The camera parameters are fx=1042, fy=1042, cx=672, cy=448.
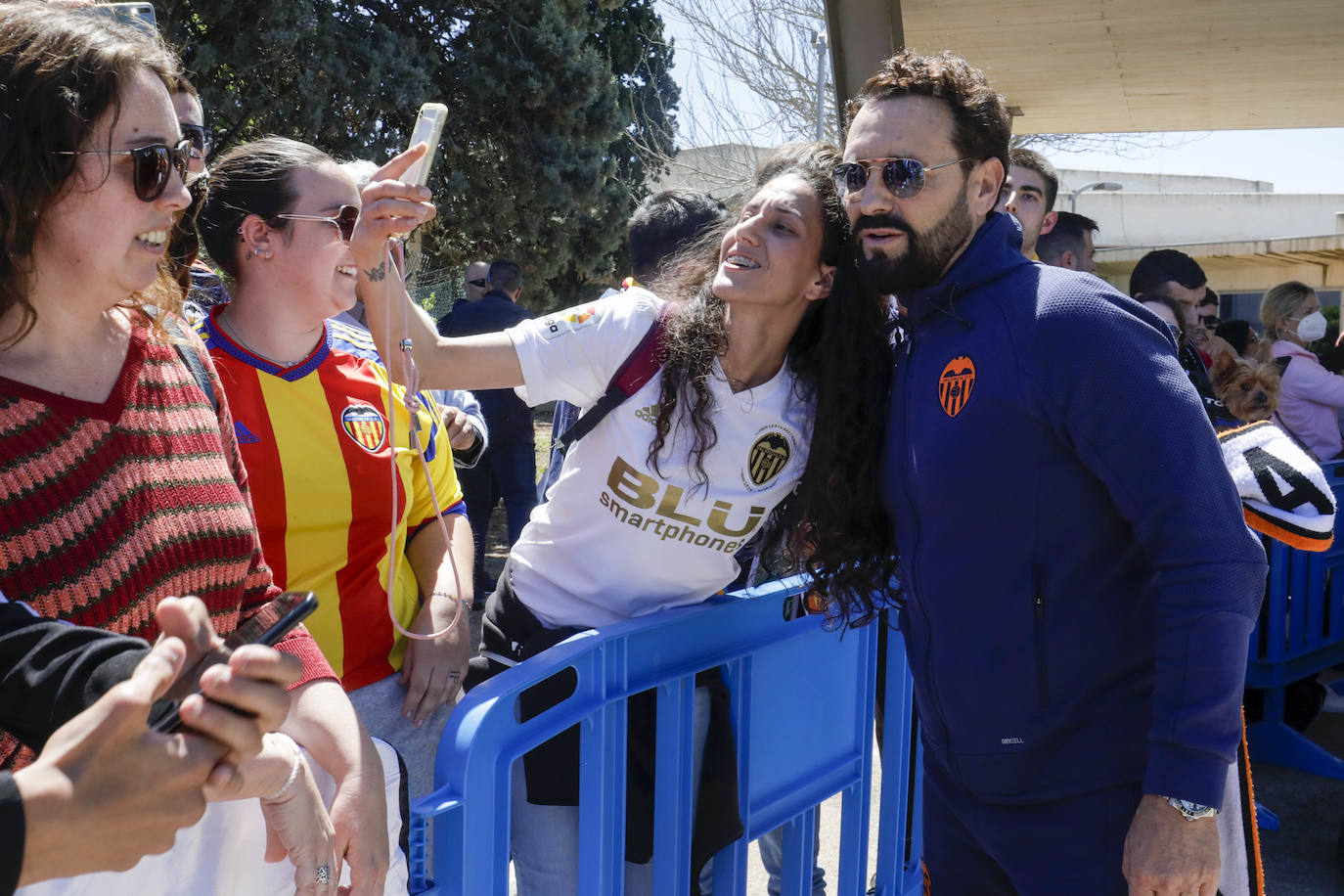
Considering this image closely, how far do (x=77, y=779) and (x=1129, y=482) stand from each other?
1561 millimetres

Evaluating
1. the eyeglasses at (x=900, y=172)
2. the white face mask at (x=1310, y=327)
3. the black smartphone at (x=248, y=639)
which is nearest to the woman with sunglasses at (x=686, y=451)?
the eyeglasses at (x=900, y=172)

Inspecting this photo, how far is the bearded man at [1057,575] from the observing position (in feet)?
5.55

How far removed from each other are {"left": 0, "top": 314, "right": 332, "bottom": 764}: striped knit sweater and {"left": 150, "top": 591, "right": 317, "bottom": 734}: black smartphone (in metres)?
0.25

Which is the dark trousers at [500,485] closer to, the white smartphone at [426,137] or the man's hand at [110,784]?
the white smartphone at [426,137]

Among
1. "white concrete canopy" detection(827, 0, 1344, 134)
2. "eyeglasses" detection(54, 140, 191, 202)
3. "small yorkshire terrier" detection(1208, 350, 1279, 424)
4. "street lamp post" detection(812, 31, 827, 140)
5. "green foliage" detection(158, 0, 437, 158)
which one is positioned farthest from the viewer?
"street lamp post" detection(812, 31, 827, 140)

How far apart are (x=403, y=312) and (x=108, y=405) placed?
2.67 feet

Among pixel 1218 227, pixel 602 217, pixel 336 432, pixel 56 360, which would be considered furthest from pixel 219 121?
pixel 1218 227

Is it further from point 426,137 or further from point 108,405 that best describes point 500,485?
point 108,405

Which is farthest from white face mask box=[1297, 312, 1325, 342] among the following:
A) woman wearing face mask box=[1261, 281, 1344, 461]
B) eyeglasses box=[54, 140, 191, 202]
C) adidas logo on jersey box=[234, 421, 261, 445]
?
eyeglasses box=[54, 140, 191, 202]

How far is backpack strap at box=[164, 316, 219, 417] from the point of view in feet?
5.41

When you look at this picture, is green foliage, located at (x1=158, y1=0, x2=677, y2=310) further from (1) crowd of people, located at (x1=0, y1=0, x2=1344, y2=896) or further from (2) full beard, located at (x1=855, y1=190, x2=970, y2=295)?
(2) full beard, located at (x1=855, y1=190, x2=970, y2=295)

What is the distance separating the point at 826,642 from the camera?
2680 millimetres

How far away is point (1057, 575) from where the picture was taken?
6.05 ft

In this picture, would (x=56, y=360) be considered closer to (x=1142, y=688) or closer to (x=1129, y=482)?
(x=1129, y=482)
